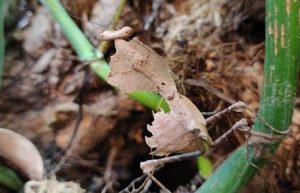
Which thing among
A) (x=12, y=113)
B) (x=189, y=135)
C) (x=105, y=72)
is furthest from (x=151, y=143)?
(x=12, y=113)

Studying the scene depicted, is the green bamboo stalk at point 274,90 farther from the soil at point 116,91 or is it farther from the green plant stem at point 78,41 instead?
the green plant stem at point 78,41

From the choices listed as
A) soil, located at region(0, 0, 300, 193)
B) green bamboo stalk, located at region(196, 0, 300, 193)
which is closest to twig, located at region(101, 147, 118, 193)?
soil, located at region(0, 0, 300, 193)

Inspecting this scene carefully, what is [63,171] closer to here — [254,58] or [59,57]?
[59,57]

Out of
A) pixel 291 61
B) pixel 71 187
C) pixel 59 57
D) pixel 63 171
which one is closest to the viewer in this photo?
pixel 291 61

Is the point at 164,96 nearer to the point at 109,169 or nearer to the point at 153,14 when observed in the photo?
the point at 109,169

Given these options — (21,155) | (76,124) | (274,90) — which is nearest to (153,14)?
(76,124)

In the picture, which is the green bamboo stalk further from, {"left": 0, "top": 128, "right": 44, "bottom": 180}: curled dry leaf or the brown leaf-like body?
{"left": 0, "top": 128, "right": 44, "bottom": 180}: curled dry leaf
